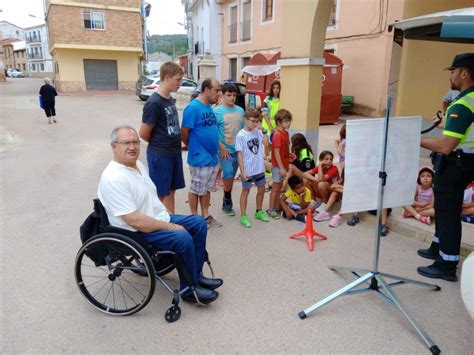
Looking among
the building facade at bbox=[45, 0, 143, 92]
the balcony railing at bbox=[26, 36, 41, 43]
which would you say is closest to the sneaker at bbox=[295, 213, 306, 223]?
the building facade at bbox=[45, 0, 143, 92]

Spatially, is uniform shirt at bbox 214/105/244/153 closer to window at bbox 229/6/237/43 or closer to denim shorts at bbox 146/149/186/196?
denim shorts at bbox 146/149/186/196

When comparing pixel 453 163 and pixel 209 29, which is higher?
pixel 209 29

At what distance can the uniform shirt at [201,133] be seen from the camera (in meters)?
3.96

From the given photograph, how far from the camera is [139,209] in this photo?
2.77m

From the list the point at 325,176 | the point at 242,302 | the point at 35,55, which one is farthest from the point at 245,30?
the point at 35,55

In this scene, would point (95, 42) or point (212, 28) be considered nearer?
point (212, 28)

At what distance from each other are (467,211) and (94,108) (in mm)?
16755

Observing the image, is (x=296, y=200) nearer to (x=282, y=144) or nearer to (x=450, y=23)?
(x=282, y=144)

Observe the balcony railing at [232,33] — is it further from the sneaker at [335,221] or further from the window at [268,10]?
the sneaker at [335,221]

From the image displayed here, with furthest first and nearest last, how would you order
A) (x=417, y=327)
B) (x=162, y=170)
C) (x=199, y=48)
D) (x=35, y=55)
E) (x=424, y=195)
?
1. (x=35, y=55)
2. (x=199, y=48)
3. (x=424, y=195)
4. (x=162, y=170)
5. (x=417, y=327)

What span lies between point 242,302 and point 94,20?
30.4 meters

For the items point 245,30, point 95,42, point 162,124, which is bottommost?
point 162,124

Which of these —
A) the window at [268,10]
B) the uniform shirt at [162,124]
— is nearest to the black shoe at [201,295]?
the uniform shirt at [162,124]

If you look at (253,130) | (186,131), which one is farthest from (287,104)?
(186,131)
